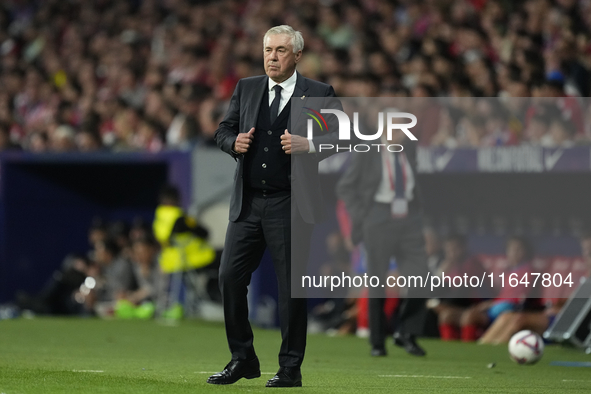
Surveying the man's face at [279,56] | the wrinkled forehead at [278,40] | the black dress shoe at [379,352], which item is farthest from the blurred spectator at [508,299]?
the wrinkled forehead at [278,40]

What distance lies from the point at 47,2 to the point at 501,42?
1163cm

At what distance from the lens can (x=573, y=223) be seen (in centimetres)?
1001

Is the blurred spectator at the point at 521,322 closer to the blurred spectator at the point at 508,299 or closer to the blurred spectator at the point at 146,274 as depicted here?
the blurred spectator at the point at 508,299

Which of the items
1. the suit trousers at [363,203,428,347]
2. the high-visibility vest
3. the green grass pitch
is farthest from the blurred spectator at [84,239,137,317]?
the suit trousers at [363,203,428,347]

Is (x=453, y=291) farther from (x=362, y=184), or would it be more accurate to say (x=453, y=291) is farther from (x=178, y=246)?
(x=178, y=246)

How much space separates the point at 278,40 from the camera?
6.18 m

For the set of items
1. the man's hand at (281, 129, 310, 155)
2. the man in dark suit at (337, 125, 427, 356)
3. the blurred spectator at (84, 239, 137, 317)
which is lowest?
the blurred spectator at (84, 239, 137, 317)

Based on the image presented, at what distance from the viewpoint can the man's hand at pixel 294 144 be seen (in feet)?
20.3

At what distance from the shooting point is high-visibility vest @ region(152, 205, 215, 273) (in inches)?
552

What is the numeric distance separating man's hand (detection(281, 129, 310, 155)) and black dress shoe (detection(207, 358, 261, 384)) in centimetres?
132

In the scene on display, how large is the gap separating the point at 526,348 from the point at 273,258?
3.32 m

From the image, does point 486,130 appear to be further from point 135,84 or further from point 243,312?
point 135,84

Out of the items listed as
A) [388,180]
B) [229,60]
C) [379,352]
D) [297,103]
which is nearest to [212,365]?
[379,352]

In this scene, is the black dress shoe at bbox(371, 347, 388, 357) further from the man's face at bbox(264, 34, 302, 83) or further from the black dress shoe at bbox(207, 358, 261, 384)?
the man's face at bbox(264, 34, 302, 83)
